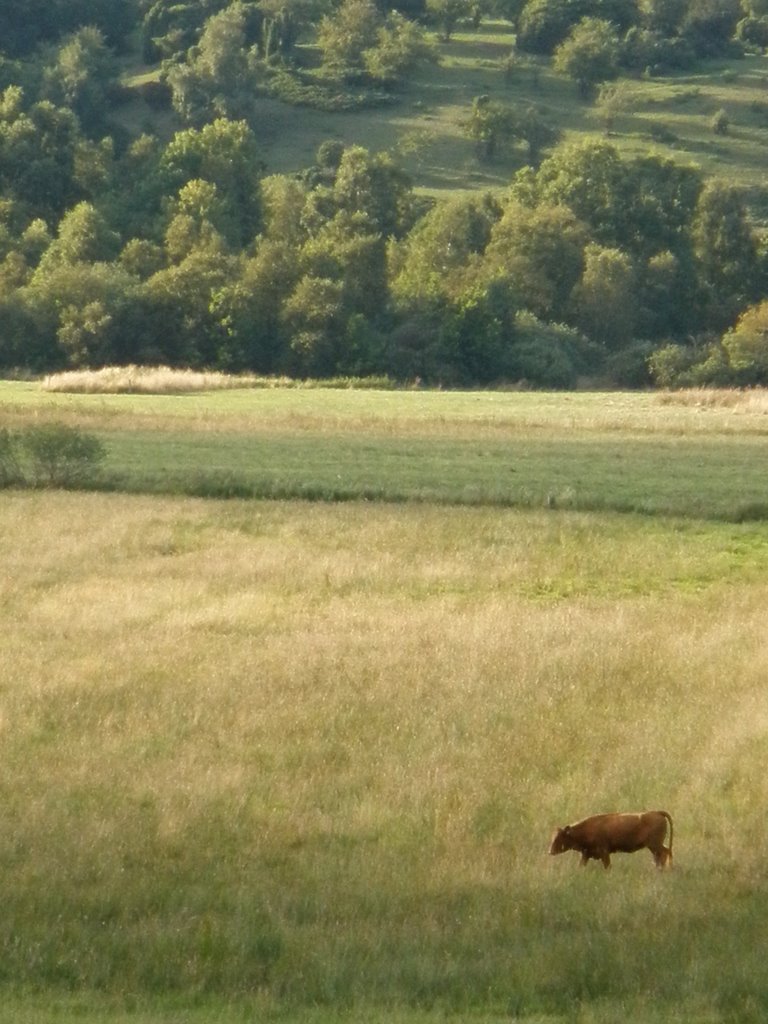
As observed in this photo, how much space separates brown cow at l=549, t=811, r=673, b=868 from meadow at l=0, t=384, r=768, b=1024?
0.49 ft

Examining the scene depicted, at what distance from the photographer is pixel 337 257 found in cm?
8175

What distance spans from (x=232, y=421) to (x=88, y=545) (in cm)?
2300

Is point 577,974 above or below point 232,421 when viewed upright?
above

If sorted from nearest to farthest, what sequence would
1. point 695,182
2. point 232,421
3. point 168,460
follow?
1. point 168,460
2. point 232,421
3. point 695,182

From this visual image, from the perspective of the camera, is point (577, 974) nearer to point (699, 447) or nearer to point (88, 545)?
point (88, 545)

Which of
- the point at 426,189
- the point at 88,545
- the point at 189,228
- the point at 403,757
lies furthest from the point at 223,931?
the point at 426,189

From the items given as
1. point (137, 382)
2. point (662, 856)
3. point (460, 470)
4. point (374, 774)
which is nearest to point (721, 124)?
point (137, 382)

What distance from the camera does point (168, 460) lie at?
3547cm

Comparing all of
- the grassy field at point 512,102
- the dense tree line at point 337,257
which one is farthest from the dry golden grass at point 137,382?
the grassy field at point 512,102

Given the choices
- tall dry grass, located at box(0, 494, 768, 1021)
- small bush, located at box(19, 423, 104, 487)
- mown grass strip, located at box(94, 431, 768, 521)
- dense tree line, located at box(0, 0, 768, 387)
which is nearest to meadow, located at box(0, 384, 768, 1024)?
tall dry grass, located at box(0, 494, 768, 1021)

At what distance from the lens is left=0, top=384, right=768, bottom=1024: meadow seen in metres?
8.46

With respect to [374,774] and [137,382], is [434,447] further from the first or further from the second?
[374,774]

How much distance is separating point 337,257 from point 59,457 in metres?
51.4

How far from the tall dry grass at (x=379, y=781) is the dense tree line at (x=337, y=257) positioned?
55.1 metres
